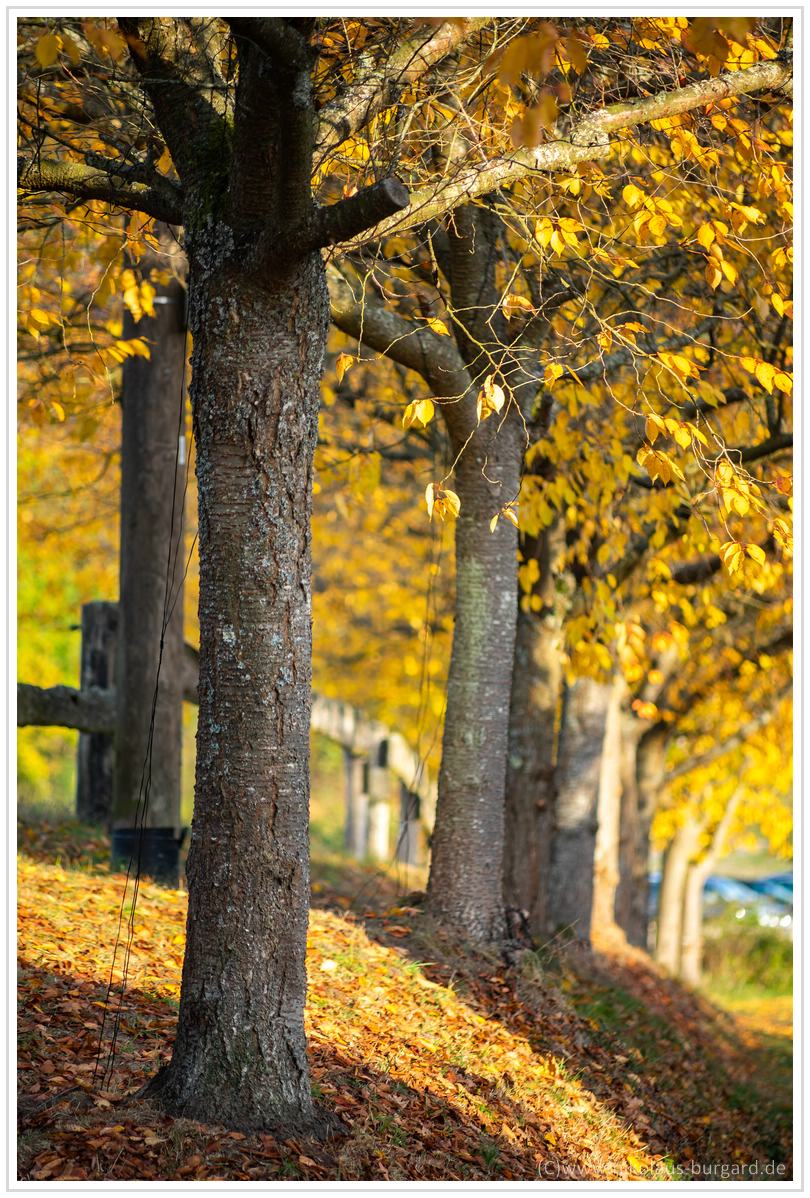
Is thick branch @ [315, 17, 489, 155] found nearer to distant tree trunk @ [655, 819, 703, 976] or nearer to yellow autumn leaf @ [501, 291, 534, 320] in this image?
yellow autumn leaf @ [501, 291, 534, 320]

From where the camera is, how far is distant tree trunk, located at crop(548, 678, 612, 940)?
10.3 metres

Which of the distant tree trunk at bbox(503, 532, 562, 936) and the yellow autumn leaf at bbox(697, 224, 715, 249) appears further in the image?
the distant tree trunk at bbox(503, 532, 562, 936)

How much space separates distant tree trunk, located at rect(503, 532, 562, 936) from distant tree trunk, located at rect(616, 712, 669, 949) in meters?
5.02

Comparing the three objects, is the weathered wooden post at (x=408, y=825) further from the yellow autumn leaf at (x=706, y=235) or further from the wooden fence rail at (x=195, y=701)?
the yellow autumn leaf at (x=706, y=235)

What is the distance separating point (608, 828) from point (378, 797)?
4674mm

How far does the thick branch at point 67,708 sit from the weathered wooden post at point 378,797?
4.28m

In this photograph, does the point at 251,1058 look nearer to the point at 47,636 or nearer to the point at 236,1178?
the point at 236,1178

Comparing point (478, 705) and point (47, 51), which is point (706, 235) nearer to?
point (47, 51)

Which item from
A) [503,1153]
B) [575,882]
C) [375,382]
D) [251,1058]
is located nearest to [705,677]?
[575,882]

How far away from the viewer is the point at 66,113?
555 cm

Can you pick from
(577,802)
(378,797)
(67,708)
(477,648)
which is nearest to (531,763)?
(577,802)

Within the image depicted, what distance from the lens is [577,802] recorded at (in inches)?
414

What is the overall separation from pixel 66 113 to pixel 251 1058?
167 inches

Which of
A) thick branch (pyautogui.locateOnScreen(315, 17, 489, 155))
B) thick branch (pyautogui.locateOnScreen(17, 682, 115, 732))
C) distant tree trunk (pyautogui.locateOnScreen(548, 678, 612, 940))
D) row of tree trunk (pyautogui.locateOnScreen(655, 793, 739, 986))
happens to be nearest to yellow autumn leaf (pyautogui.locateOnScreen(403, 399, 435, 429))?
thick branch (pyautogui.locateOnScreen(315, 17, 489, 155))
